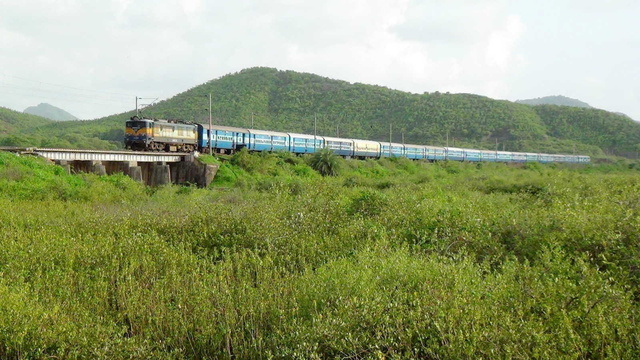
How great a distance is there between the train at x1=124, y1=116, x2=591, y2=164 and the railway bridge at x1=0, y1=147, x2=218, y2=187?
205cm

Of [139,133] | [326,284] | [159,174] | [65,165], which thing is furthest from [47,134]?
[326,284]

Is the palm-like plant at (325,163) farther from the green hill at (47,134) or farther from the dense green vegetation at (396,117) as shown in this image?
the dense green vegetation at (396,117)

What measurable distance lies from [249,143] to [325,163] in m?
6.90

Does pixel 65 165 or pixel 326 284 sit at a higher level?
pixel 65 165

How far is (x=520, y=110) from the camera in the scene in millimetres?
102625

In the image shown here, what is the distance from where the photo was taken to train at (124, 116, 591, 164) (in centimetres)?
3291

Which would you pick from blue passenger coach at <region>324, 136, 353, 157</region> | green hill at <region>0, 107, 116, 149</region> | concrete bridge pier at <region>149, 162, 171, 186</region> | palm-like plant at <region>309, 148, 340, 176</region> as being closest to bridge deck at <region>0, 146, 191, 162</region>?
concrete bridge pier at <region>149, 162, 171, 186</region>

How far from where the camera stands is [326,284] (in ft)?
26.8

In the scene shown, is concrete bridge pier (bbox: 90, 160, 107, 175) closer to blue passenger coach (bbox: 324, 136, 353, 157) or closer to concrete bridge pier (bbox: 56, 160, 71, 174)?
concrete bridge pier (bbox: 56, 160, 71, 174)

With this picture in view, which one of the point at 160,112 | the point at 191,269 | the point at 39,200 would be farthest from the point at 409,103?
the point at 191,269

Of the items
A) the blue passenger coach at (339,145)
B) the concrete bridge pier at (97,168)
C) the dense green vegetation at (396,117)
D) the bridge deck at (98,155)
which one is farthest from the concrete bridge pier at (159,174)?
the dense green vegetation at (396,117)

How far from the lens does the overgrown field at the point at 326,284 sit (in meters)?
6.37

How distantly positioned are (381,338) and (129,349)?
3559 mm

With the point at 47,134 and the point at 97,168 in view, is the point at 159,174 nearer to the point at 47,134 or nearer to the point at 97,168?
the point at 97,168
